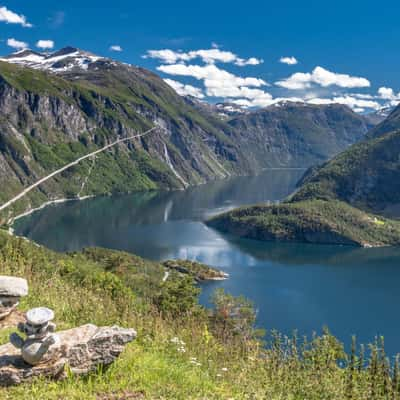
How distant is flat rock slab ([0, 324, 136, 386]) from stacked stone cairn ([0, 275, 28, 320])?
1.56 m

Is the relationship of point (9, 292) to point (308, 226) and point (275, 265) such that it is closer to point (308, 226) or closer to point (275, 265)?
point (275, 265)

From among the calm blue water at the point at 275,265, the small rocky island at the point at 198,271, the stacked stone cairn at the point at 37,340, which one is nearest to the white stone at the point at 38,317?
the stacked stone cairn at the point at 37,340

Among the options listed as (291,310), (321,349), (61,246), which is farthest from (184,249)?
(321,349)

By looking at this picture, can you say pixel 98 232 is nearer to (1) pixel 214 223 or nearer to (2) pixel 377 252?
(1) pixel 214 223

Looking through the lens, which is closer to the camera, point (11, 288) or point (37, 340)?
point (37, 340)

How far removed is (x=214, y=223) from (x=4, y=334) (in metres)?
168

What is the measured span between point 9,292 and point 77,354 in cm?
230

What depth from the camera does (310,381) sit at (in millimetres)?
7121

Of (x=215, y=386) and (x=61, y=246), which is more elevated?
(x=215, y=386)

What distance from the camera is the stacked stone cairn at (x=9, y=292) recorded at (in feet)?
26.3

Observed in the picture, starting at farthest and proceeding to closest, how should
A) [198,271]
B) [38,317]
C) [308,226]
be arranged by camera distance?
[308,226] < [198,271] < [38,317]

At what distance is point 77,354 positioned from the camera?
650 centimetres

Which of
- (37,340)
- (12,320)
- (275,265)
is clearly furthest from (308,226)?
(37,340)

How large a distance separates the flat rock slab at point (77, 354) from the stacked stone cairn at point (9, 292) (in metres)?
1.56
